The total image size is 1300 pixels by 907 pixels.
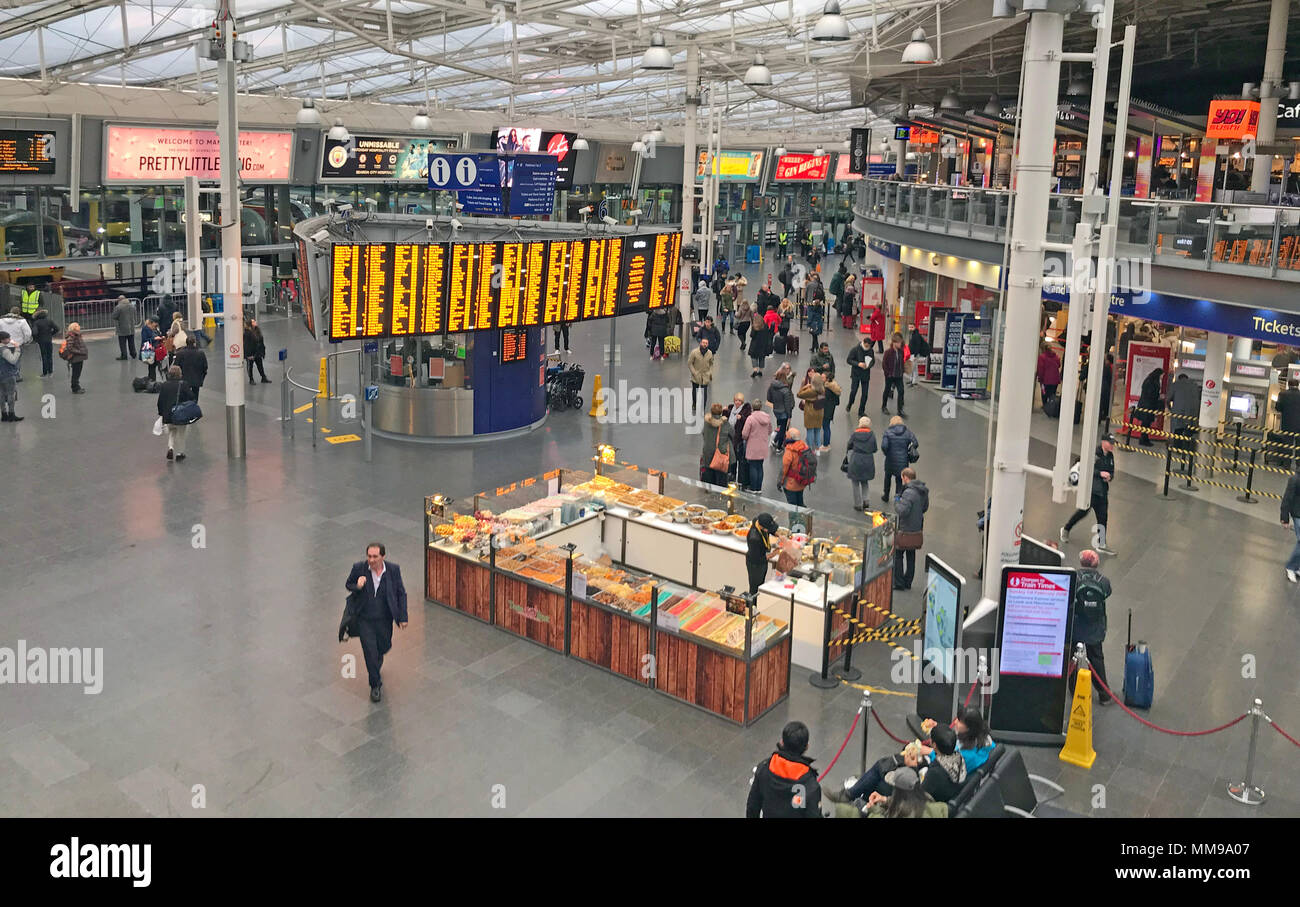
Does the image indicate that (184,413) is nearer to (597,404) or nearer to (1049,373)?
(597,404)

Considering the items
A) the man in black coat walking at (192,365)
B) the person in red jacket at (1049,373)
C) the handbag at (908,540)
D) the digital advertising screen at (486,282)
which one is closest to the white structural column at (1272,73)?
the person in red jacket at (1049,373)

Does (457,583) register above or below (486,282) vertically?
below

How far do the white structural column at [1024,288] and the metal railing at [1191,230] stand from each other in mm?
5134

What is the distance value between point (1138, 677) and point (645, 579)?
4.66 meters

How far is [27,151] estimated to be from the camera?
28172 mm

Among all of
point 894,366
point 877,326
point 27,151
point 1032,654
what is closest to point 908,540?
point 1032,654

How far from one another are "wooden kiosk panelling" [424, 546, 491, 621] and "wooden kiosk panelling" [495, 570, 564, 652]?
0.21 metres

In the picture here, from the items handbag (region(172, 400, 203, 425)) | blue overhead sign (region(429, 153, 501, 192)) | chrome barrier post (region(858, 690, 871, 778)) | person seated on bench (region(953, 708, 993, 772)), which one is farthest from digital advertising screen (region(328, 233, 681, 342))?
person seated on bench (region(953, 708, 993, 772))

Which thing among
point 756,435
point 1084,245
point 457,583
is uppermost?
point 1084,245

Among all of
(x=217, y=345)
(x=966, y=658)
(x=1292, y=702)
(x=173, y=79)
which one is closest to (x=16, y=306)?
(x=217, y=345)

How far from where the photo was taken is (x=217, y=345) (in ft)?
93.3
